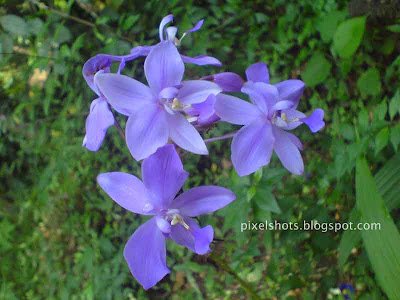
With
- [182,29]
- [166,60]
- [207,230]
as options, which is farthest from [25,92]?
[207,230]

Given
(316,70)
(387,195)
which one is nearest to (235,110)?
(387,195)

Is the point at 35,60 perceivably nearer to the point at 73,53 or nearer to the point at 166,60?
the point at 73,53

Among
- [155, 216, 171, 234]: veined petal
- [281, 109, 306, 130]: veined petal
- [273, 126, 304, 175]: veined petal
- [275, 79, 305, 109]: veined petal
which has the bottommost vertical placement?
[155, 216, 171, 234]: veined petal

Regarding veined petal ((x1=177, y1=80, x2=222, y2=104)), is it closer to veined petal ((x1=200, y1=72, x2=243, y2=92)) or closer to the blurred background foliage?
veined petal ((x1=200, y1=72, x2=243, y2=92))

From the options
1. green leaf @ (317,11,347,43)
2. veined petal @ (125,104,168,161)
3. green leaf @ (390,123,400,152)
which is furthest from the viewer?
green leaf @ (317,11,347,43)

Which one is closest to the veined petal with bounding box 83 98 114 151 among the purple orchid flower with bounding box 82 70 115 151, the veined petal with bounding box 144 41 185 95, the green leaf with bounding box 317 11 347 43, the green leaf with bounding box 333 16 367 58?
the purple orchid flower with bounding box 82 70 115 151
